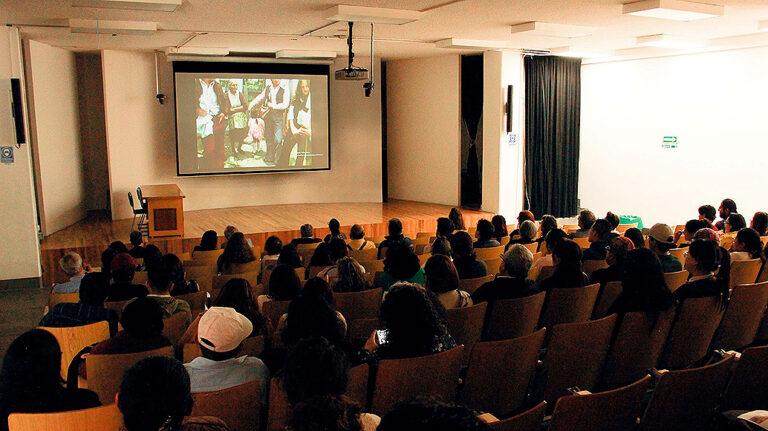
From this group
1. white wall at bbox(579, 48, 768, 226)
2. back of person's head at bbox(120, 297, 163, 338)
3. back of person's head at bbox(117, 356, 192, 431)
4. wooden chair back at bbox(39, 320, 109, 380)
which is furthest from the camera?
white wall at bbox(579, 48, 768, 226)

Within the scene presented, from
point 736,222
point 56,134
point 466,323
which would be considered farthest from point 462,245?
point 56,134

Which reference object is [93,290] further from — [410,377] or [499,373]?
[499,373]

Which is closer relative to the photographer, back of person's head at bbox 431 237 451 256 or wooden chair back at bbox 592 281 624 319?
wooden chair back at bbox 592 281 624 319

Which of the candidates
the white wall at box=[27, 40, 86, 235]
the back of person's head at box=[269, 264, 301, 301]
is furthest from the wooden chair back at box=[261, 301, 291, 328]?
the white wall at box=[27, 40, 86, 235]

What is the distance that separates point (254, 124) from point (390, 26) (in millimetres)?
5210

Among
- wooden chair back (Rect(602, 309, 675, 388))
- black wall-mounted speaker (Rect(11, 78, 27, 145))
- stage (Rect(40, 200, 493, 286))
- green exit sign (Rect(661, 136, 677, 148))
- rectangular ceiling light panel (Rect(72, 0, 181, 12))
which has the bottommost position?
stage (Rect(40, 200, 493, 286))

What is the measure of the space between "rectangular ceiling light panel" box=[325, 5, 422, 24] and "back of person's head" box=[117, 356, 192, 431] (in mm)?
5896

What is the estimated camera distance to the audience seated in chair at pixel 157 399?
2.01 m

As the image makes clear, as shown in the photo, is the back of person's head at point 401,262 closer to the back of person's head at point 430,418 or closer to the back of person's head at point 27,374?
the back of person's head at point 27,374

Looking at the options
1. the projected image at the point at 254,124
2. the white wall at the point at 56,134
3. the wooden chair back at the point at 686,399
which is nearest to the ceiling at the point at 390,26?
the white wall at the point at 56,134

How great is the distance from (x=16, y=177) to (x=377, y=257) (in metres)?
5.15

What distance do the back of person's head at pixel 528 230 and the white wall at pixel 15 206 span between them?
6.43 m

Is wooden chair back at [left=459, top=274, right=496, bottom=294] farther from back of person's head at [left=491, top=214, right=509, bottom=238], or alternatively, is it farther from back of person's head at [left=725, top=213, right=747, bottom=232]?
back of person's head at [left=725, top=213, right=747, bottom=232]

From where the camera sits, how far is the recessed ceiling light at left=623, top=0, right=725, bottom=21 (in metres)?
7.05
